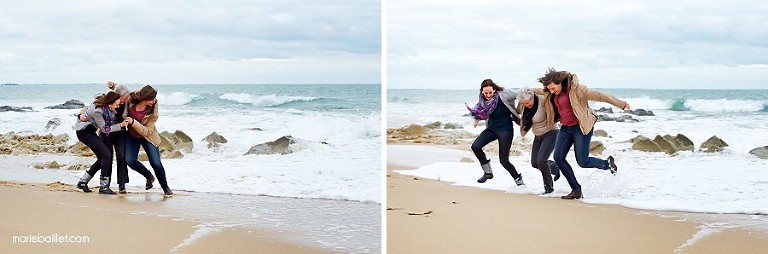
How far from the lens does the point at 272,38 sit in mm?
9016

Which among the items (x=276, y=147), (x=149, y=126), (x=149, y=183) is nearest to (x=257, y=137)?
(x=276, y=147)

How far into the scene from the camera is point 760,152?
20.3ft

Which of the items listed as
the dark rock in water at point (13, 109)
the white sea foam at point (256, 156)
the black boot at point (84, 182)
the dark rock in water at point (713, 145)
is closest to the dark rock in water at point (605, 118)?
the dark rock in water at point (713, 145)

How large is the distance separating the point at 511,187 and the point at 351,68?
3.68m

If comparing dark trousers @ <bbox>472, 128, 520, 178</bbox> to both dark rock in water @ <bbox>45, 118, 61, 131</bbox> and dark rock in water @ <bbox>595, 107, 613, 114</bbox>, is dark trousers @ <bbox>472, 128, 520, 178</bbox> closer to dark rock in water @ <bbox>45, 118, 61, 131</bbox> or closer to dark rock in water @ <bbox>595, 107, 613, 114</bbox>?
dark rock in water @ <bbox>595, 107, 613, 114</bbox>

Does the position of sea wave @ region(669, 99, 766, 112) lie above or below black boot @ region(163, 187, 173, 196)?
above

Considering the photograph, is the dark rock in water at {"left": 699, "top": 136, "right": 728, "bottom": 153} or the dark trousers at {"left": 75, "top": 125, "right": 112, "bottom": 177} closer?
the dark trousers at {"left": 75, "top": 125, "right": 112, "bottom": 177}

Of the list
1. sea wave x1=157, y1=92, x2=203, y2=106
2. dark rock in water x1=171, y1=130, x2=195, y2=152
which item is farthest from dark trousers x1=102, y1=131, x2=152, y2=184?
sea wave x1=157, y1=92, x2=203, y2=106

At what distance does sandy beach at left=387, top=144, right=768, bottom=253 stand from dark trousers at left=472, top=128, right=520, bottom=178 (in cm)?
18

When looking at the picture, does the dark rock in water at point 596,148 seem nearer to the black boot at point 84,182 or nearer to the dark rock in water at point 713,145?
the dark rock in water at point 713,145

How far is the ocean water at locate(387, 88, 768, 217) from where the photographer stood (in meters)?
5.91

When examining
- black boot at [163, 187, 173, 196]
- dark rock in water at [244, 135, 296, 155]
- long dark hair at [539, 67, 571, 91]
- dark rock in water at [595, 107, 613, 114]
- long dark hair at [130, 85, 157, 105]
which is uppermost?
long dark hair at [539, 67, 571, 91]

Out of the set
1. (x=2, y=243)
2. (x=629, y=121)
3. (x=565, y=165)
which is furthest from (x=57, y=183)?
(x=629, y=121)

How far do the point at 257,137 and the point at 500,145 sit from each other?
7.98 feet
